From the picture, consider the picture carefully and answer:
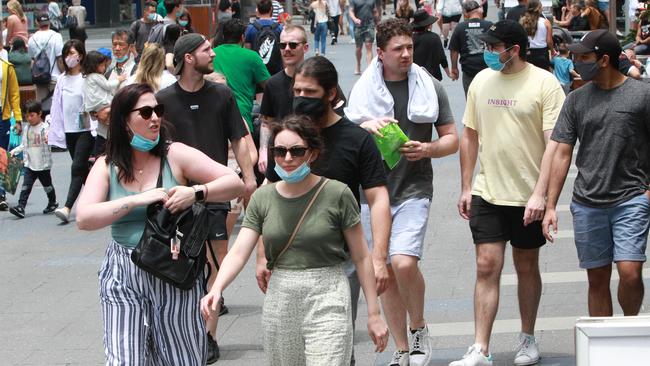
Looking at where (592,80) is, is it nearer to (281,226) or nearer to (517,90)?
(517,90)

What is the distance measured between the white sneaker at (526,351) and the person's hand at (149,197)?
268 centimetres

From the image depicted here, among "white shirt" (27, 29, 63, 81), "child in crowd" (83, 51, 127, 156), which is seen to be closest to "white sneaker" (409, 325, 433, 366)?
"child in crowd" (83, 51, 127, 156)

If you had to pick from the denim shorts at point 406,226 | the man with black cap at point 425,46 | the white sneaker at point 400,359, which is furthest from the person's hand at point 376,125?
the man with black cap at point 425,46

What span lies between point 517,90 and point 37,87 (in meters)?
12.7

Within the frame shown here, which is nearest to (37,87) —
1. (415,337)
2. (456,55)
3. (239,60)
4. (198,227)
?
(456,55)

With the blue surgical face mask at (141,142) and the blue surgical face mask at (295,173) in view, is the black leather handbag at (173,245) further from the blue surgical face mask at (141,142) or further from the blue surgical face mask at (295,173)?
the blue surgical face mask at (295,173)

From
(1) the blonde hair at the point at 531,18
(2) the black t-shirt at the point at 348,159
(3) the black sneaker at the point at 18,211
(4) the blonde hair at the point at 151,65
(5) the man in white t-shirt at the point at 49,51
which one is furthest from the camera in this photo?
(5) the man in white t-shirt at the point at 49,51

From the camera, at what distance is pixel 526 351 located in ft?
22.2

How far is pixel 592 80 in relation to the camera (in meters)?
6.31

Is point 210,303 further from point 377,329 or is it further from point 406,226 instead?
point 406,226

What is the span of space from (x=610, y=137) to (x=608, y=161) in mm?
128

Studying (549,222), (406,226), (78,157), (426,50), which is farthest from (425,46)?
(549,222)

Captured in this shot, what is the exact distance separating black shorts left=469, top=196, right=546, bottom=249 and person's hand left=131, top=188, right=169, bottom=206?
2360mm

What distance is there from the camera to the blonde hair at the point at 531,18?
1564cm
